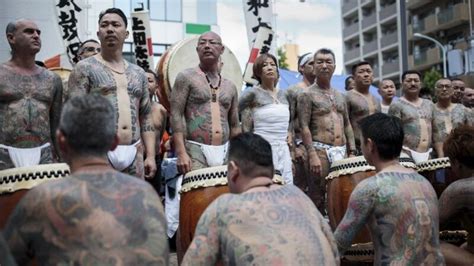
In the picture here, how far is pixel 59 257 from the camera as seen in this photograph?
7.92ft

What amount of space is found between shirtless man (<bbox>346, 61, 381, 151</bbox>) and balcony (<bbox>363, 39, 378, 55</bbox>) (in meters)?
44.4

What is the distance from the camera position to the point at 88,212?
2434mm

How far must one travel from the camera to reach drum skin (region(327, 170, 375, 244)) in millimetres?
5129

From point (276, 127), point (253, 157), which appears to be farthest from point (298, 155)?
point (253, 157)

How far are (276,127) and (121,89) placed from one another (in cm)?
195

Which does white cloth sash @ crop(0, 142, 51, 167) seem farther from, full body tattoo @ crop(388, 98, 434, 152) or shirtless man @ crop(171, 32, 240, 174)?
full body tattoo @ crop(388, 98, 434, 152)

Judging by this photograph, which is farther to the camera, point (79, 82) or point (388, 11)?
point (388, 11)

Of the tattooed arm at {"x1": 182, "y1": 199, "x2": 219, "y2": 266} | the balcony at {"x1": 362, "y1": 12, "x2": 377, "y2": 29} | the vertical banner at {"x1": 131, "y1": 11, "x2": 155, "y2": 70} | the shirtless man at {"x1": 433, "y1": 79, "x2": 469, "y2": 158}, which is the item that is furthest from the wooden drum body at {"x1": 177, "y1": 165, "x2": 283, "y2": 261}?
the balcony at {"x1": 362, "y1": 12, "x2": 377, "y2": 29}

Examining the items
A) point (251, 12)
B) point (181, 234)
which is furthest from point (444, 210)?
point (251, 12)

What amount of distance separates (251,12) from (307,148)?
4124 mm

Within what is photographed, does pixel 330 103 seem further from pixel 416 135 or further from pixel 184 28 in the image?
pixel 184 28

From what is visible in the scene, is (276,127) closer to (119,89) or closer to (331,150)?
(331,150)

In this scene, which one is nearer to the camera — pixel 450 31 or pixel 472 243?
pixel 472 243

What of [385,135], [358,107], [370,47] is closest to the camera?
[385,135]
